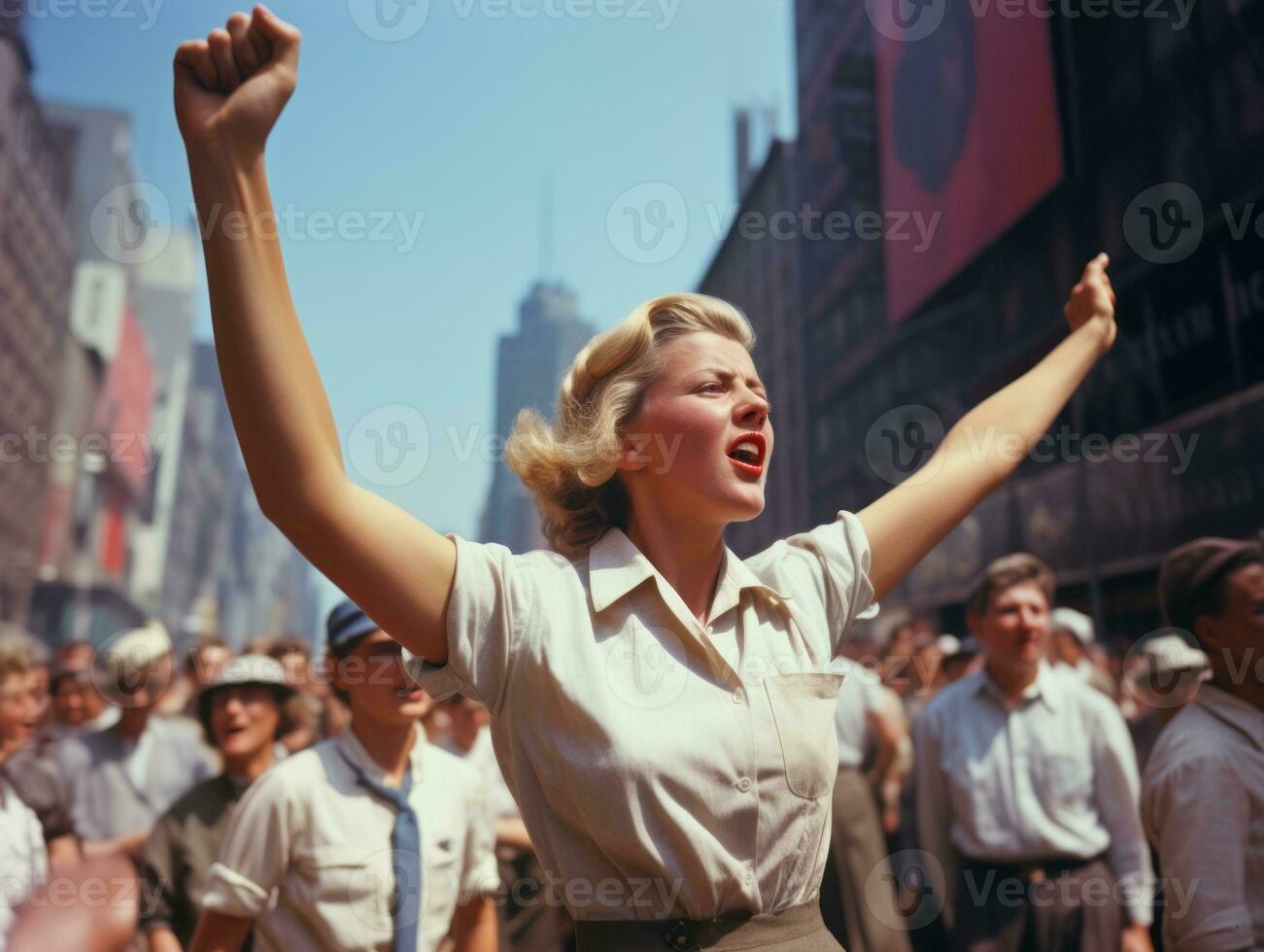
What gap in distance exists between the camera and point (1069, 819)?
3.85m

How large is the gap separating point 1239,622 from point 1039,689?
1.63m

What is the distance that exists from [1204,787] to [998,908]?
1.70m

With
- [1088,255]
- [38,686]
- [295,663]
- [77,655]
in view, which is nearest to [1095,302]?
[295,663]

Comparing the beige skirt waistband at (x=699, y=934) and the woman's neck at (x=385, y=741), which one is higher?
the woman's neck at (x=385, y=741)

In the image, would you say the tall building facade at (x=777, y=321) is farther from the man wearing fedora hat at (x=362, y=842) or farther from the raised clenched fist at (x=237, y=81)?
the raised clenched fist at (x=237, y=81)

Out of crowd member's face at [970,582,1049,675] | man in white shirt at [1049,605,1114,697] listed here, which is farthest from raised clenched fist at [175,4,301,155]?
man in white shirt at [1049,605,1114,697]

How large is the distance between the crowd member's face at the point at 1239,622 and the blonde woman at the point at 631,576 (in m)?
1.19

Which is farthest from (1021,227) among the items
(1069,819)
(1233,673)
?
(1233,673)

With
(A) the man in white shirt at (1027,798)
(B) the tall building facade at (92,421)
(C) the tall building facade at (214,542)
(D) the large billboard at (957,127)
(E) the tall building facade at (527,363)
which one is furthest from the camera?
(C) the tall building facade at (214,542)

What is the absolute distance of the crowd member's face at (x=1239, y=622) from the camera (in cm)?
259

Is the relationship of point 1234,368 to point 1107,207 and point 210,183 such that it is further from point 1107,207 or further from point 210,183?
point 210,183

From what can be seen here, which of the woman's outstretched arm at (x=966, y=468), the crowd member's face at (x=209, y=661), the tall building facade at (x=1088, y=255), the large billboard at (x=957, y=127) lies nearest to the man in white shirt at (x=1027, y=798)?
the woman's outstretched arm at (x=966, y=468)

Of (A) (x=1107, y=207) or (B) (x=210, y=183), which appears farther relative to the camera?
(A) (x=1107, y=207)

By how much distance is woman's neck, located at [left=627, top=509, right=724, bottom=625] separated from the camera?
1.59 m
